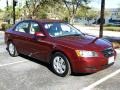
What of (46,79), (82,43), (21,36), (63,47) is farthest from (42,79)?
(21,36)

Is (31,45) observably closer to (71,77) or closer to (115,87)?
(71,77)

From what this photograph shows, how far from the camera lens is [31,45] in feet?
25.2

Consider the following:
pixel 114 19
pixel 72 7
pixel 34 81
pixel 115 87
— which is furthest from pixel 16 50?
pixel 114 19

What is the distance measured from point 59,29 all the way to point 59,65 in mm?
1335

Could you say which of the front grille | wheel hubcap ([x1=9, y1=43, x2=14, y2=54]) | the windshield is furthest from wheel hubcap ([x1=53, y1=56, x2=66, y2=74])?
wheel hubcap ([x1=9, y1=43, x2=14, y2=54])

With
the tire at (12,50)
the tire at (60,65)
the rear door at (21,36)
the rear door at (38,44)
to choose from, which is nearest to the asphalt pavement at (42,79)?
the tire at (60,65)

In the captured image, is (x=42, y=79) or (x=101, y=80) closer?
(x=101, y=80)

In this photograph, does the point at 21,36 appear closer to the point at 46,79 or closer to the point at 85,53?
the point at 46,79

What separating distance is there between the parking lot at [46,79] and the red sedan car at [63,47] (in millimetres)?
272

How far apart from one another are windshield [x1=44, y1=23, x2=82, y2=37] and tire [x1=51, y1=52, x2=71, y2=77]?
2.53 feet

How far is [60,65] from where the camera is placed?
6598 mm

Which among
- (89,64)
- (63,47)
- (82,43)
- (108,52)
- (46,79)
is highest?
(82,43)

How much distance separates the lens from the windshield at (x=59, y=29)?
725 cm

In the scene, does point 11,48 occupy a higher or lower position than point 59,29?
lower
